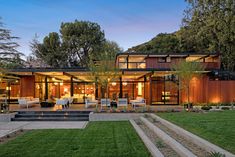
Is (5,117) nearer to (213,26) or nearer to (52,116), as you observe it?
(52,116)

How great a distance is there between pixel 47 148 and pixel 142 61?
20.1m

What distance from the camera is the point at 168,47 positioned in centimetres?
4178

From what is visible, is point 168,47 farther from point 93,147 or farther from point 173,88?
point 93,147

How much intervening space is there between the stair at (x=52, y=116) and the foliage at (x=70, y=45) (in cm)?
2798

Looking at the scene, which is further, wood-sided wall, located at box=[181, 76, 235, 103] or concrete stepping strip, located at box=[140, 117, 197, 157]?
wood-sided wall, located at box=[181, 76, 235, 103]

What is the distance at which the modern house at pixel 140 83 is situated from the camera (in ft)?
78.5

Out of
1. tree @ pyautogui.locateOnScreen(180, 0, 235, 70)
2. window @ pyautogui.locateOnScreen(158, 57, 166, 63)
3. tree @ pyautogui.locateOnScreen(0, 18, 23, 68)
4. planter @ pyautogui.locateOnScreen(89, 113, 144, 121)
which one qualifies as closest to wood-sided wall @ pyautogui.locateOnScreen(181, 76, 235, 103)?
window @ pyautogui.locateOnScreen(158, 57, 166, 63)

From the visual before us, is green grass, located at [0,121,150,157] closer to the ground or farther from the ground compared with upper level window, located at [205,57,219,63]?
closer to the ground

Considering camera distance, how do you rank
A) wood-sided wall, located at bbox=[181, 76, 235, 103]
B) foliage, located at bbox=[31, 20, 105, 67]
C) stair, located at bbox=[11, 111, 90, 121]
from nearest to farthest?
stair, located at bbox=[11, 111, 90, 121] < wood-sided wall, located at bbox=[181, 76, 235, 103] < foliage, located at bbox=[31, 20, 105, 67]

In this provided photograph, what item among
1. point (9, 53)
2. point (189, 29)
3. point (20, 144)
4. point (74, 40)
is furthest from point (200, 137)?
point (74, 40)

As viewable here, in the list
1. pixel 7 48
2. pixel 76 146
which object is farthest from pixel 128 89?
pixel 7 48

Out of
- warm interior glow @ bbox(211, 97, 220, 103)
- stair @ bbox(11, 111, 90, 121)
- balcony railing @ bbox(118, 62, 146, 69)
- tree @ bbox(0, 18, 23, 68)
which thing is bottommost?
stair @ bbox(11, 111, 90, 121)

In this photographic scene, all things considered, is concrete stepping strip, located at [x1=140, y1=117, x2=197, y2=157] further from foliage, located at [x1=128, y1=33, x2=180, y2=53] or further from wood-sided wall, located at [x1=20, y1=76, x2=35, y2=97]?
foliage, located at [x1=128, y1=33, x2=180, y2=53]

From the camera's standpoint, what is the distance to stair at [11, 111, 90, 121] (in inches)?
705
